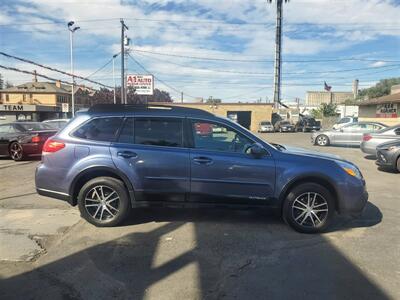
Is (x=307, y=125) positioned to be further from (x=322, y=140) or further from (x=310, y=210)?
(x=310, y=210)

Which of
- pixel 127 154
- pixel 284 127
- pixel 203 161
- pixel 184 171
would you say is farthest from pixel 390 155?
pixel 284 127

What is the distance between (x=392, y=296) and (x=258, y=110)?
173 ft

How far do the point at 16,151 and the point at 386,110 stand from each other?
2862 cm

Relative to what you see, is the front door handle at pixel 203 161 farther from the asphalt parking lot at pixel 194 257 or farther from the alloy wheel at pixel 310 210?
the alloy wheel at pixel 310 210

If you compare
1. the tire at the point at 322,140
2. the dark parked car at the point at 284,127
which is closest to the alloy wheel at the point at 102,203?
the tire at the point at 322,140

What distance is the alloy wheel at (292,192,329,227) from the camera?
216 inches

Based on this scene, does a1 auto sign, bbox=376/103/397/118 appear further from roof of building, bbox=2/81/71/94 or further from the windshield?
roof of building, bbox=2/81/71/94

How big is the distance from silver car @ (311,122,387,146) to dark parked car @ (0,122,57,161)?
14126 millimetres

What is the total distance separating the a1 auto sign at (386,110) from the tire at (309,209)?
28.8m

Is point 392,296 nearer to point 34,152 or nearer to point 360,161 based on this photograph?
point 360,161

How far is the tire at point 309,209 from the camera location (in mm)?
5447

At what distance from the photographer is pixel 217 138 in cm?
→ 561

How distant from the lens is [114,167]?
550 centimetres

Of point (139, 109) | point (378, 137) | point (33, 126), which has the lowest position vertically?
point (378, 137)
